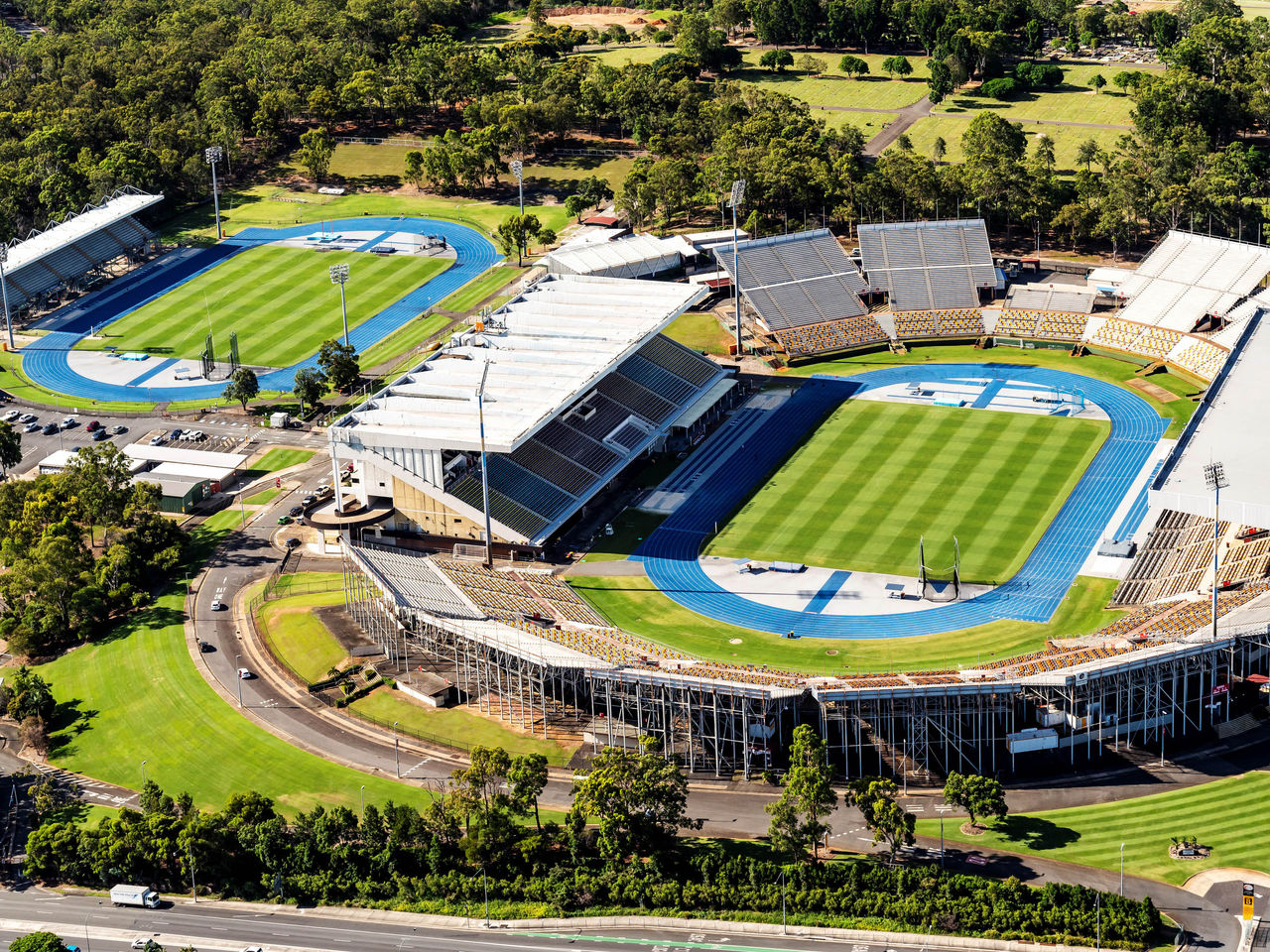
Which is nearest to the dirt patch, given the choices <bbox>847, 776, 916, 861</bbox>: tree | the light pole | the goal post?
the goal post

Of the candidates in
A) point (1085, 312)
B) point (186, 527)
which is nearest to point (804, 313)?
point (1085, 312)

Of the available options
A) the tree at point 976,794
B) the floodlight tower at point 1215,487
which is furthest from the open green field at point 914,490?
the tree at point 976,794

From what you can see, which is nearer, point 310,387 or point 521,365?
point 521,365

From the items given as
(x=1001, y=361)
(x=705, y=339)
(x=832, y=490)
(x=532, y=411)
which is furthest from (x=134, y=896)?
(x=1001, y=361)

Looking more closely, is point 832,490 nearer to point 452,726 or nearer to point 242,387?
point 452,726

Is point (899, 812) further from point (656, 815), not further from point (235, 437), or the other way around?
point (235, 437)

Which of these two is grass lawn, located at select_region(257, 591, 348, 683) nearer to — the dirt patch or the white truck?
the white truck
